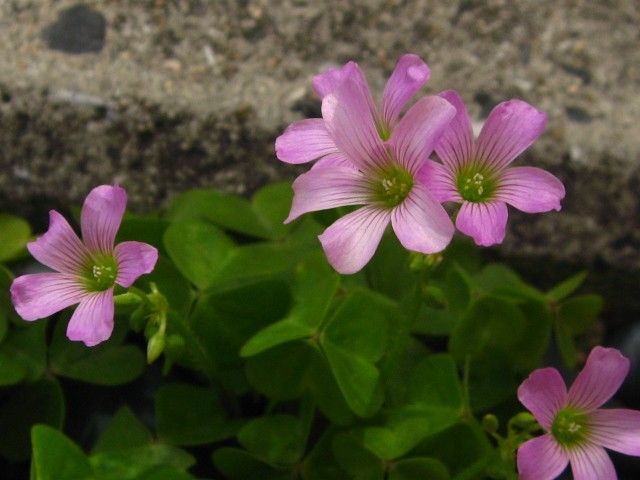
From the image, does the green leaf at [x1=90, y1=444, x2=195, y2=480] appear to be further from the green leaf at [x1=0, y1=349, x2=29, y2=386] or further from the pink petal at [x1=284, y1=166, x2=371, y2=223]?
the pink petal at [x1=284, y1=166, x2=371, y2=223]

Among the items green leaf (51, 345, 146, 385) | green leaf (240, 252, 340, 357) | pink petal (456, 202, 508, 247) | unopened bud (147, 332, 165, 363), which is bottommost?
green leaf (51, 345, 146, 385)

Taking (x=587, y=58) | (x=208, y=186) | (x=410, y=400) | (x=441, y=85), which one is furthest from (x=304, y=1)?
(x=410, y=400)

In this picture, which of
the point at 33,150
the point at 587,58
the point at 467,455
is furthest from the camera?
the point at 587,58

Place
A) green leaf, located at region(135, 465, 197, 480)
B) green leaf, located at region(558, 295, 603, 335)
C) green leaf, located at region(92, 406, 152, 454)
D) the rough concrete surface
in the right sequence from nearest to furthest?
green leaf, located at region(135, 465, 197, 480) → green leaf, located at region(92, 406, 152, 454) → green leaf, located at region(558, 295, 603, 335) → the rough concrete surface

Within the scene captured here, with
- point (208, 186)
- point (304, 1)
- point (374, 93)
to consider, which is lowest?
point (208, 186)

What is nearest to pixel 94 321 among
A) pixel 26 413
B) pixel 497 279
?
pixel 26 413

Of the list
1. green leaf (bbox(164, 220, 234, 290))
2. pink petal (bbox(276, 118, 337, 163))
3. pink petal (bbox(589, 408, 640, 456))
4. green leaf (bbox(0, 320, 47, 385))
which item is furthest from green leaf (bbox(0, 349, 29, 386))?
pink petal (bbox(589, 408, 640, 456))

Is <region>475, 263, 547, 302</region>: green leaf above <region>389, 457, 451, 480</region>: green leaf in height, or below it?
above

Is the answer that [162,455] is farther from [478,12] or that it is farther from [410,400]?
[478,12]
